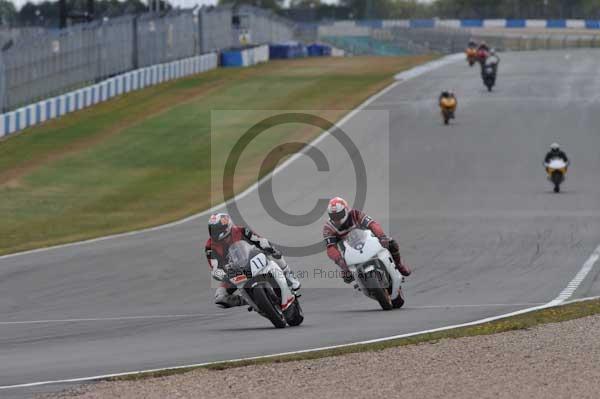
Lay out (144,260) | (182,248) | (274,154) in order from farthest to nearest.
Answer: (274,154) < (182,248) < (144,260)

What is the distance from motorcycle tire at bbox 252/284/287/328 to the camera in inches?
542

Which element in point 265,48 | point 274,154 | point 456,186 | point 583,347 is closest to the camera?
point 583,347

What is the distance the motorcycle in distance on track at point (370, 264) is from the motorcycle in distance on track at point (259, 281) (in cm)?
118

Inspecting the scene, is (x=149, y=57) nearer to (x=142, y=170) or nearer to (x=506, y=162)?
(x=142, y=170)

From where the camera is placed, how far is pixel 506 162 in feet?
116

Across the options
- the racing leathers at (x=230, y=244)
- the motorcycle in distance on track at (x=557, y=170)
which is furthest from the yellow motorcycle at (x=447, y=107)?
the racing leathers at (x=230, y=244)

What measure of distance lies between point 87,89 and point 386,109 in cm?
1268

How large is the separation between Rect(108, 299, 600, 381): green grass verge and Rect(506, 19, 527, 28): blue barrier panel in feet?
385

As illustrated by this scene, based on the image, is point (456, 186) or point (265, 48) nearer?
point (456, 186)

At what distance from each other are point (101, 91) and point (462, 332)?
136 ft

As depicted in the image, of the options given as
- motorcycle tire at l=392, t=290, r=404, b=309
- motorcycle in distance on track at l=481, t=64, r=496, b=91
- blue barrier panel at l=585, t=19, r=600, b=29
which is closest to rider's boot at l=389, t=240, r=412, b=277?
motorcycle tire at l=392, t=290, r=404, b=309

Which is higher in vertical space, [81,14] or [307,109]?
[81,14]

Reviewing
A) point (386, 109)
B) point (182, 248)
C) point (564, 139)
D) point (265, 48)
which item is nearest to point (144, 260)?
point (182, 248)

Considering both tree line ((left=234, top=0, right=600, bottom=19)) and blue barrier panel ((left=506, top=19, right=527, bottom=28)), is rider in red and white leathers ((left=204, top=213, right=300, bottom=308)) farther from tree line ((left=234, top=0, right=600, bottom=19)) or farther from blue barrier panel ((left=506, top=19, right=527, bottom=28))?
blue barrier panel ((left=506, top=19, right=527, bottom=28))
